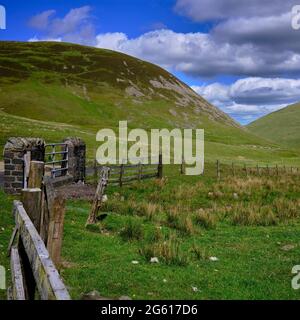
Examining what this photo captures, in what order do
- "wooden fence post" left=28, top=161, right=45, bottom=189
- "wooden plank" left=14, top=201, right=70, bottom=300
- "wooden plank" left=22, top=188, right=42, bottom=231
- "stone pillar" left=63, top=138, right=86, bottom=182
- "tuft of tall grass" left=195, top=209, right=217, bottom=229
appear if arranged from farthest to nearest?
"stone pillar" left=63, top=138, right=86, bottom=182 < "tuft of tall grass" left=195, top=209, right=217, bottom=229 < "wooden fence post" left=28, top=161, right=45, bottom=189 < "wooden plank" left=22, top=188, right=42, bottom=231 < "wooden plank" left=14, top=201, right=70, bottom=300

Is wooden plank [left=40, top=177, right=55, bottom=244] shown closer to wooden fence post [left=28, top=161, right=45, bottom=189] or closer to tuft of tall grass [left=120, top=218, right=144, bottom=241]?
wooden fence post [left=28, top=161, right=45, bottom=189]

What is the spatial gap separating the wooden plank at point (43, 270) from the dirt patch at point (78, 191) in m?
14.4

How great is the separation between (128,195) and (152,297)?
15.5 metres

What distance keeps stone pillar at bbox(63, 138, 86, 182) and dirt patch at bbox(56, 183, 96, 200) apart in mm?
1057

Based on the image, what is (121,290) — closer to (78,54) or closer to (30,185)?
(30,185)

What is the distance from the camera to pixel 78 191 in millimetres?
21953

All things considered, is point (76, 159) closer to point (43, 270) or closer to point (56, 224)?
point (56, 224)

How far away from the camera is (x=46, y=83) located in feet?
349

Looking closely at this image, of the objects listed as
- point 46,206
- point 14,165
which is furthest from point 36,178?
point 14,165

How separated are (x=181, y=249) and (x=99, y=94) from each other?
9857 cm

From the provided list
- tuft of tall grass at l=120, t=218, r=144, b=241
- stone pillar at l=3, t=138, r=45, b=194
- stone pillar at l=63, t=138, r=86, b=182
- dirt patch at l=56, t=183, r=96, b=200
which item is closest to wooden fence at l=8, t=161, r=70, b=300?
tuft of tall grass at l=120, t=218, r=144, b=241

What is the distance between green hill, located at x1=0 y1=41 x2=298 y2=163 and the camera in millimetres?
89312

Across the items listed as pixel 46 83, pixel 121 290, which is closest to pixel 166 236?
pixel 121 290
